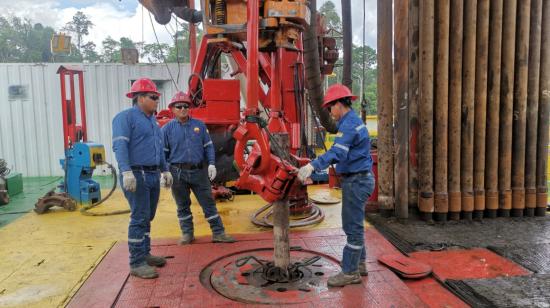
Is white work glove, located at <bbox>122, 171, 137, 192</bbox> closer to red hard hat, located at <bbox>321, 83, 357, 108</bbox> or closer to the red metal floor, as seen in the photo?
the red metal floor

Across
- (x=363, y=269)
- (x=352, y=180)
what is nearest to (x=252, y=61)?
(x=352, y=180)

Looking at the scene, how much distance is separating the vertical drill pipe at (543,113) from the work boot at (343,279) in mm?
3605

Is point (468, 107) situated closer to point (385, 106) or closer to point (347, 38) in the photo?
point (385, 106)

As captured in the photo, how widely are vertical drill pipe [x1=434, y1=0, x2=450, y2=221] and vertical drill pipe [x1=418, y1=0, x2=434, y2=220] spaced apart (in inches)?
3.6

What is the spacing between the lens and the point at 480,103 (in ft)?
17.8

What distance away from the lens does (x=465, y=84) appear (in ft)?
17.8

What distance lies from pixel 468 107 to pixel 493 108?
0.37m

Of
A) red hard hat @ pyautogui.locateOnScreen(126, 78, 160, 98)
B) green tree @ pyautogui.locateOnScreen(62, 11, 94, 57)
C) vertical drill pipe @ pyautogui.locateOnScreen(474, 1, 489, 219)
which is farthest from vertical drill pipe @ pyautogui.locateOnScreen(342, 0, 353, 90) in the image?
green tree @ pyautogui.locateOnScreen(62, 11, 94, 57)

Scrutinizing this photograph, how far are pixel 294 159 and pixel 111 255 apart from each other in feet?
7.69

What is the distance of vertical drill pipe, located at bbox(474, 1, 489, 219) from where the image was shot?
5.37 metres

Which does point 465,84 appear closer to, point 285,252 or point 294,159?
point 294,159

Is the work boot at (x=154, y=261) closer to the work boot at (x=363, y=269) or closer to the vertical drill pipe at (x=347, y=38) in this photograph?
the work boot at (x=363, y=269)

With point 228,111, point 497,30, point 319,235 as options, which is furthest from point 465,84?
point 228,111

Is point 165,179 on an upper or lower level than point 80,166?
upper
